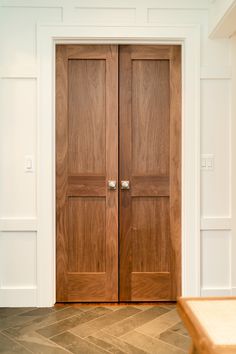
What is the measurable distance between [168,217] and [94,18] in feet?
5.74

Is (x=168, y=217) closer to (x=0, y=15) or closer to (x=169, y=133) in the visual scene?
(x=169, y=133)

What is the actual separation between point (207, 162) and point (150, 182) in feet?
1.64

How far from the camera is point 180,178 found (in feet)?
10.1

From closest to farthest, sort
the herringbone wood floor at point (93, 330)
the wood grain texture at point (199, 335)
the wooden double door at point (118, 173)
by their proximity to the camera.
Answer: the wood grain texture at point (199, 335) < the herringbone wood floor at point (93, 330) < the wooden double door at point (118, 173)

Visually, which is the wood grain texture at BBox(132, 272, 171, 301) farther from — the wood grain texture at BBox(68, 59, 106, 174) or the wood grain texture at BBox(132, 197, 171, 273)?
the wood grain texture at BBox(68, 59, 106, 174)

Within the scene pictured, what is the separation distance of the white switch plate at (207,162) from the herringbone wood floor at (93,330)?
1182 millimetres

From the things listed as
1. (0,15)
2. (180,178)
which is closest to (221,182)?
(180,178)

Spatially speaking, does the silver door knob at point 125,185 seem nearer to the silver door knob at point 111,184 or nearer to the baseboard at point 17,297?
the silver door knob at point 111,184

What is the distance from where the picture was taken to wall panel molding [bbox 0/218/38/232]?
296 centimetres

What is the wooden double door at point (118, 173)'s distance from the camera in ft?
10.00

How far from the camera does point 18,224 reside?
296 cm

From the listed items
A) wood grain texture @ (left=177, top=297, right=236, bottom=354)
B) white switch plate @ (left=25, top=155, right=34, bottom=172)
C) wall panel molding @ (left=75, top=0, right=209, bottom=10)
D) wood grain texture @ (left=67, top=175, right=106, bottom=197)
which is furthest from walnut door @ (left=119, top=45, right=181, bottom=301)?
wood grain texture @ (left=177, top=297, right=236, bottom=354)

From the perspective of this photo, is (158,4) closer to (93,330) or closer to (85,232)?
(85,232)

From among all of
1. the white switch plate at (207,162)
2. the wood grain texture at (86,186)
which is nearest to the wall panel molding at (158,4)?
the white switch plate at (207,162)
